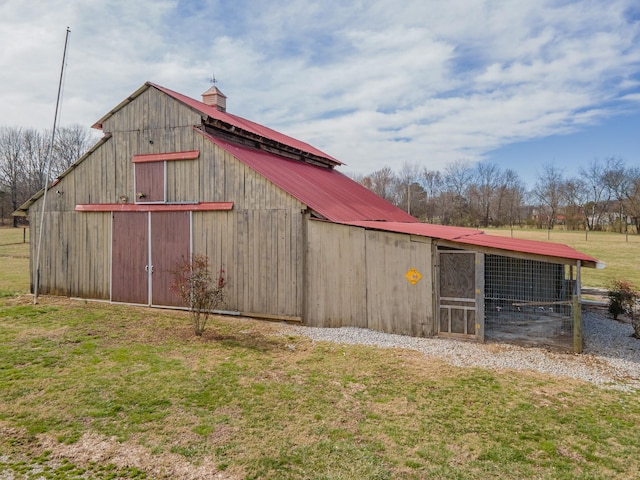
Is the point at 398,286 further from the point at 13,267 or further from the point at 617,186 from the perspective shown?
the point at 617,186

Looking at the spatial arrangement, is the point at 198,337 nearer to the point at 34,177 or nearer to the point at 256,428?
the point at 256,428

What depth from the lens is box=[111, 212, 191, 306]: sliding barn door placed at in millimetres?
11798

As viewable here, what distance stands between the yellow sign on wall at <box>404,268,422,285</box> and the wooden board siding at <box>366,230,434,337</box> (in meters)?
0.06

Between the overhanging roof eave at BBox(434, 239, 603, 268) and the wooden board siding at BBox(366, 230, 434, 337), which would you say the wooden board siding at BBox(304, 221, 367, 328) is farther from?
the overhanging roof eave at BBox(434, 239, 603, 268)

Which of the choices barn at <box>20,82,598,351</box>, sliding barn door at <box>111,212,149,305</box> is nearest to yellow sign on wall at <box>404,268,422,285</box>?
barn at <box>20,82,598,351</box>

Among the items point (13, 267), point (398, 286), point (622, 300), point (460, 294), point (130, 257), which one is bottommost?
point (622, 300)

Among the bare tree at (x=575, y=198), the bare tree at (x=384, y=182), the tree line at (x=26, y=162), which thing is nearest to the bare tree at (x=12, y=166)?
the tree line at (x=26, y=162)

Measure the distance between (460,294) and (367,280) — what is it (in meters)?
2.09

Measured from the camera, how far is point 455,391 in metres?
6.13

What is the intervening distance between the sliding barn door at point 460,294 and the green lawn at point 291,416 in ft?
5.32

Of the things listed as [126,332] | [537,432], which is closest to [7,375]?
[126,332]

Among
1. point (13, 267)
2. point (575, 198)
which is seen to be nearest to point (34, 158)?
point (13, 267)

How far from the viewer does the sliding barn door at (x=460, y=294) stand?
873cm

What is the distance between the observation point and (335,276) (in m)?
9.95
